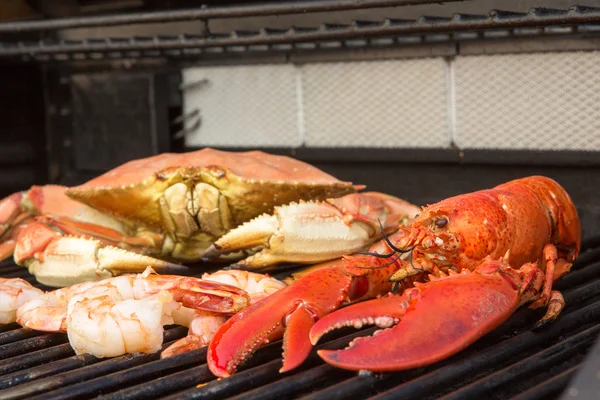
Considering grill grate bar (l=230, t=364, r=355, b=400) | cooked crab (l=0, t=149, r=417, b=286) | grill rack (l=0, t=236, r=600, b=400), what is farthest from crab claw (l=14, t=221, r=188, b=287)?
grill grate bar (l=230, t=364, r=355, b=400)

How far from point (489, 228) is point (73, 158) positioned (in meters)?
3.38

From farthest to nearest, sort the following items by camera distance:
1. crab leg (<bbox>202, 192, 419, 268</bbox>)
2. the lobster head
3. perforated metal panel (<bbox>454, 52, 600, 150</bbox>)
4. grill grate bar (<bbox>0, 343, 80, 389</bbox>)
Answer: perforated metal panel (<bbox>454, 52, 600, 150</bbox>) < crab leg (<bbox>202, 192, 419, 268</bbox>) < the lobster head < grill grate bar (<bbox>0, 343, 80, 389</bbox>)

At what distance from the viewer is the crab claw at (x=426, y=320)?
82.7 inches

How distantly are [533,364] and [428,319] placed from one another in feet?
1.13

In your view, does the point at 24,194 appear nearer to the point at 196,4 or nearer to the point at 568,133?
the point at 196,4

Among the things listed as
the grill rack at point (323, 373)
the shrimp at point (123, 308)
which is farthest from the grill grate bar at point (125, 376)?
the shrimp at point (123, 308)

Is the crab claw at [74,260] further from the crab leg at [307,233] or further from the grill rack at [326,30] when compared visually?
the grill rack at [326,30]

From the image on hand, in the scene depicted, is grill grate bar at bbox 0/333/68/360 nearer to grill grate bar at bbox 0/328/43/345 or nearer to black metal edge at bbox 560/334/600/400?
grill grate bar at bbox 0/328/43/345

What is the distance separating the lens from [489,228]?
2.71 m

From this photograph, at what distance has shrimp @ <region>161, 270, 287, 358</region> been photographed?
2.53 meters

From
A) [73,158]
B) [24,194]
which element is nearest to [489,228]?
[24,194]

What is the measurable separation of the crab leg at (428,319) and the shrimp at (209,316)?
0.45m

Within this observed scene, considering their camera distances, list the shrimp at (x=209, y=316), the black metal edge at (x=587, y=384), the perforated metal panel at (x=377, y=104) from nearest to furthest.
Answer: the black metal edge at (x=587, y=384) < the shrimp at (x=209, y=316) < the perforated metal panel at (x=377, y=104)

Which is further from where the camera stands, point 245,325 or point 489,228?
point 489,228
